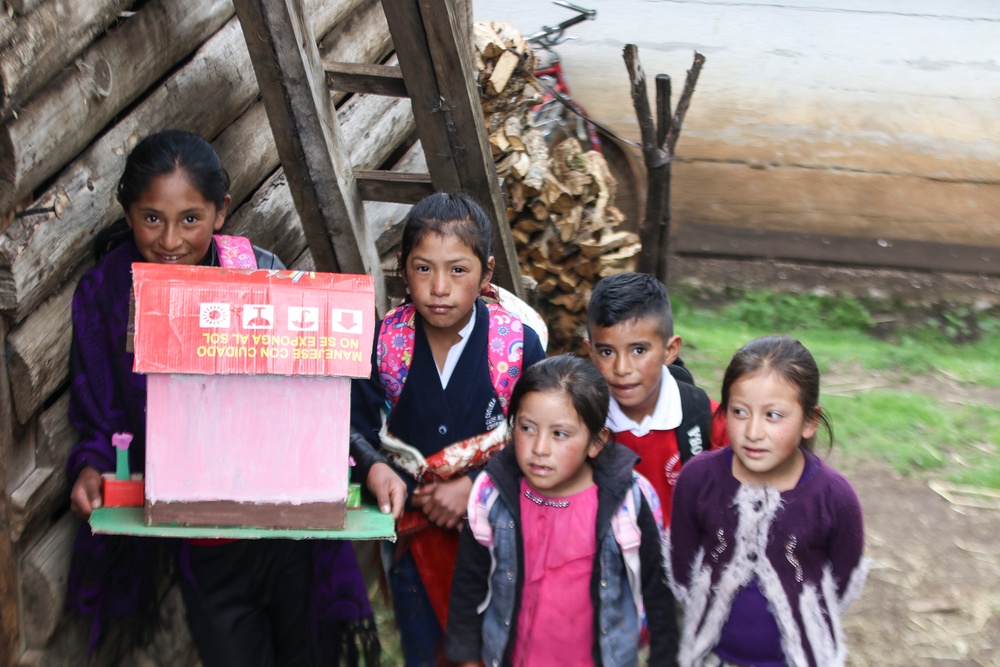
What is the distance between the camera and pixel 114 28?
2766 millimetres

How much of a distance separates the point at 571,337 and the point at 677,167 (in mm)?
2357

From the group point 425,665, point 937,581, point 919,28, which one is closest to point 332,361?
point 425,665

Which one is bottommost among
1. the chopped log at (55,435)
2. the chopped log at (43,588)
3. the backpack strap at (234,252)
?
the chopped log at (43,588)

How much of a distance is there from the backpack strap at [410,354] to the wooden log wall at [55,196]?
2.48 ft

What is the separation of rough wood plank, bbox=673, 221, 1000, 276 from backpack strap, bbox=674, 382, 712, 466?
4.93 metres

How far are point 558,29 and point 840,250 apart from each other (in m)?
2.50

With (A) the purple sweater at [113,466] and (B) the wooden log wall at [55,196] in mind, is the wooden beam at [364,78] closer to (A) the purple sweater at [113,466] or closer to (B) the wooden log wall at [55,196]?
(B) the wooden log wall at [55,196]

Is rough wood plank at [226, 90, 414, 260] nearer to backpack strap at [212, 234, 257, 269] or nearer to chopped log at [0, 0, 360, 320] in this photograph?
chopped log at [0, 0, 360, 320]

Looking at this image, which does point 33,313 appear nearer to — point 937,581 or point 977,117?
point 937,581

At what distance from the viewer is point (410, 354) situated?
8.96 ft

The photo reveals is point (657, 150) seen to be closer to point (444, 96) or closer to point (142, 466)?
point (444, 96)

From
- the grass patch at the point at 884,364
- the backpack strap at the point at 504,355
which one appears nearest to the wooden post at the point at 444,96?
the backpack strap at the point at 504,355

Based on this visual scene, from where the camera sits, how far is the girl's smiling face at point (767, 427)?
2.39 m

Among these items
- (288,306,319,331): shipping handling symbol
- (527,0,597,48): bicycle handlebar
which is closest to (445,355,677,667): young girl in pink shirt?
(288,306,319,331): shipping handling symbol
